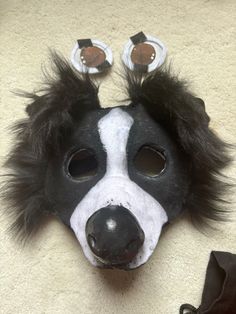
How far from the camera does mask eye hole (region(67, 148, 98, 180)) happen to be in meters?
0.69

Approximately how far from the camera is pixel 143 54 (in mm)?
795

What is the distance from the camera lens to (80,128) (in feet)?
2.23

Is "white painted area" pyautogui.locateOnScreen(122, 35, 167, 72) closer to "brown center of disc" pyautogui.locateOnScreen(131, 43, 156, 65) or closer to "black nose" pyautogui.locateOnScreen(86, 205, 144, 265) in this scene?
"brown center of disc" pyautogui.locateOnScreen(131, 43, 156, 65)

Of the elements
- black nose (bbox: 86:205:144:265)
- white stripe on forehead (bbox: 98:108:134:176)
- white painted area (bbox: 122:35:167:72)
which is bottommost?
black nose (bbox: 86:205:144:265)

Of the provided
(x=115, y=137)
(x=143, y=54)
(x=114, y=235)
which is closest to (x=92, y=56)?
(x=143, y=54)

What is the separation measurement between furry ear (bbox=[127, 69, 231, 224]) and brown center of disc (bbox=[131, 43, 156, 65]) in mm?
103

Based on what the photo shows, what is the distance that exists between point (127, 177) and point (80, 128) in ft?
0.32

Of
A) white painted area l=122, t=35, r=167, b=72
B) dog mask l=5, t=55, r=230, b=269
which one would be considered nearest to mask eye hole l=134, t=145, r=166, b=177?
dog mask l=5, t=55, r=230, b=269

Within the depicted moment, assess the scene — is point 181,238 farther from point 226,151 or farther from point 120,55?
point 120,55

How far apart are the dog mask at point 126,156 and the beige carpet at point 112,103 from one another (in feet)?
0.19

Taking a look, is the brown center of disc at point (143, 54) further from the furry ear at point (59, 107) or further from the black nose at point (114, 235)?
the black nose at point (114, 235)

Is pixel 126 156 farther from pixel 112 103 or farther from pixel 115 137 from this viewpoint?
pixel 112 103

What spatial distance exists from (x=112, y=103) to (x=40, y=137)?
172 mm

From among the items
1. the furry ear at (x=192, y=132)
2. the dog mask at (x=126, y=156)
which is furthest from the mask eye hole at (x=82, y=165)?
the furry ear at (x=192, y=132)
